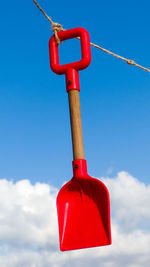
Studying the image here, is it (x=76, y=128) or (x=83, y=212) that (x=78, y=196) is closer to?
(x=83, y=212)

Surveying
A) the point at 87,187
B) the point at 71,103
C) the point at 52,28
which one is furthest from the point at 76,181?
the point at 52,28

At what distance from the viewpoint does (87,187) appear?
2889 millimetres

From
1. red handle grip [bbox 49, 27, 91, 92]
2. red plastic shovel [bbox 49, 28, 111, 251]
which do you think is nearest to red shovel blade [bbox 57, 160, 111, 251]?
red plastic shovel [bbox 49, 28, 111, 251]

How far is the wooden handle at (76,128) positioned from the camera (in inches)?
109

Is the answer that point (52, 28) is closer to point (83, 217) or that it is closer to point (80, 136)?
point (80, 136)

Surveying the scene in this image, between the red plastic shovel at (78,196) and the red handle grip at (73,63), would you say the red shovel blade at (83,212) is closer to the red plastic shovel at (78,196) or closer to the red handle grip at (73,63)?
the red plastic shovel at (78,196)

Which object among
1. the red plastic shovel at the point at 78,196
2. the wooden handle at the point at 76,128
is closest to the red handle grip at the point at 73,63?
the red plastic shovel at the point at 78,196

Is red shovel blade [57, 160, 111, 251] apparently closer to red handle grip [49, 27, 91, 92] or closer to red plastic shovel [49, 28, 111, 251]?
red plastic shovel [49, 28, 111, 251]

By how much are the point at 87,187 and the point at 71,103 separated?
616 mm

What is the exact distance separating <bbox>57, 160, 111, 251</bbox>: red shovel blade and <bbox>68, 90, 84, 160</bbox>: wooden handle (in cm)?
7

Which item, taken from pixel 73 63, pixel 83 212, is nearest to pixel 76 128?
pixel 73 63

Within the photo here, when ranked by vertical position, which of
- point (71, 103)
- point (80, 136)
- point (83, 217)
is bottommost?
point (83, 217)

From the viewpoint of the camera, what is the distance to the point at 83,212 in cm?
287

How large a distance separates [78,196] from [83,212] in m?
0.12
